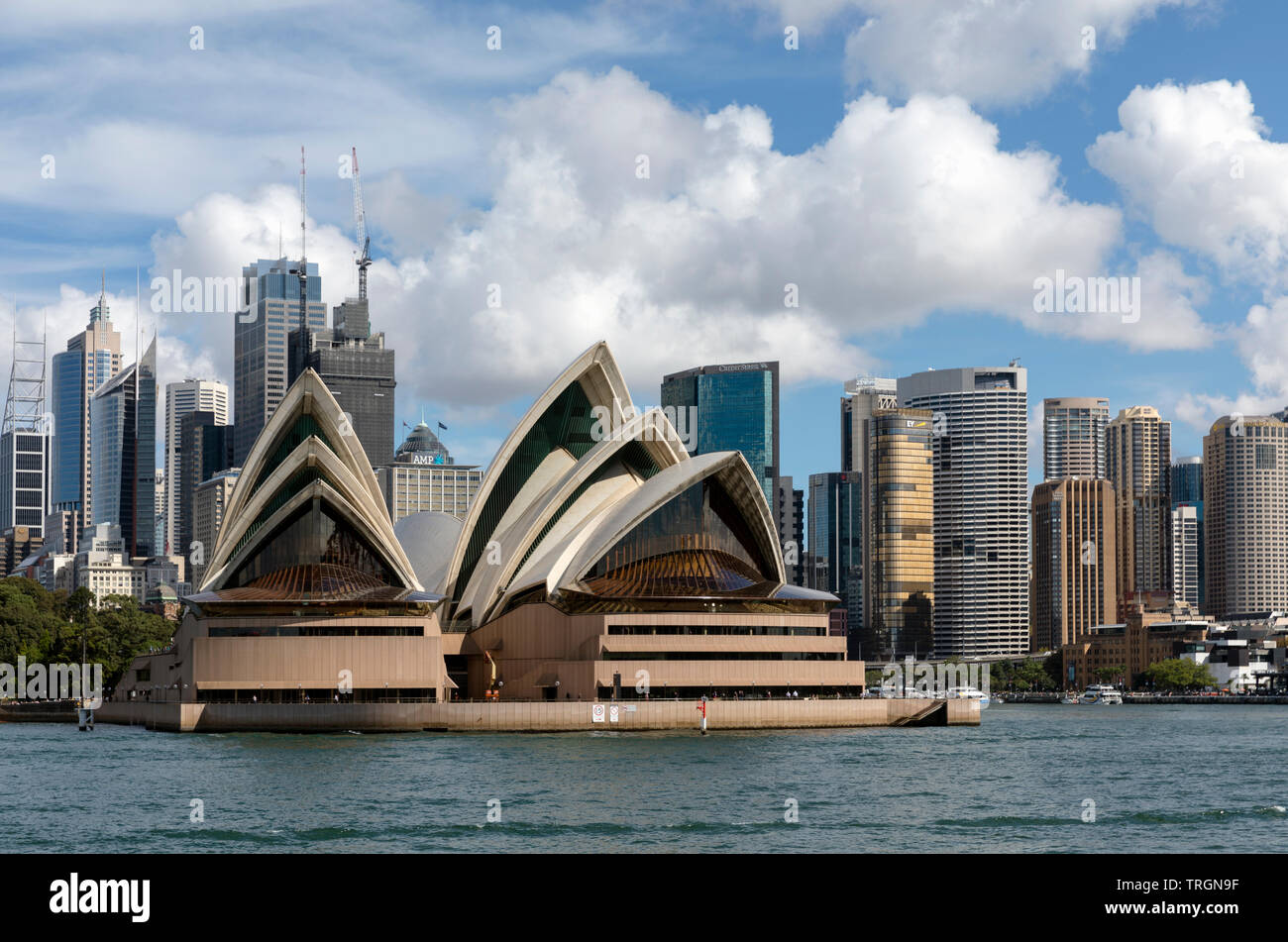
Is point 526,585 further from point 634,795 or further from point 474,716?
point 634,795

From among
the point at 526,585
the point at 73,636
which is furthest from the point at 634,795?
the point at 73,636

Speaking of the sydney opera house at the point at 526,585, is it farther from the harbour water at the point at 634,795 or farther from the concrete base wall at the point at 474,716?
the harbour water at the point at 634,795

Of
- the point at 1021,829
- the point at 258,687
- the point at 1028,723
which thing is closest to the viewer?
the point at 1021,829

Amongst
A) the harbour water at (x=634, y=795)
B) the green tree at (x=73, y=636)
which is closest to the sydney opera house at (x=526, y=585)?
the harbour water at (x=634, y=795)

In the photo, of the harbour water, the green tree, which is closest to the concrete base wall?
the harbour water

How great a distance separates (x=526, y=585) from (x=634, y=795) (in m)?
52.8

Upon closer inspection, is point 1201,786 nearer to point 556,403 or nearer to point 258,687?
point 258,687

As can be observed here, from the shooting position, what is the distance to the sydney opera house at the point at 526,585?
8925 cm

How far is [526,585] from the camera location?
324 ft

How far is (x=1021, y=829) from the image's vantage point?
4006 centimetres
